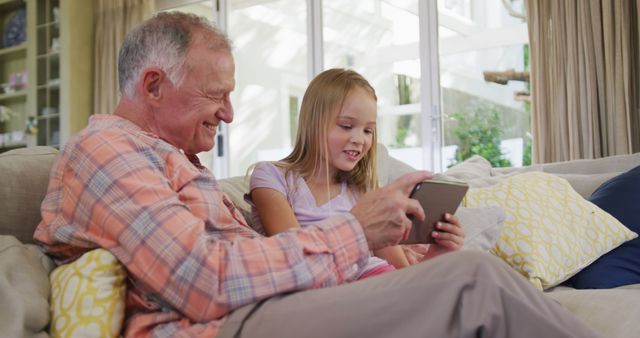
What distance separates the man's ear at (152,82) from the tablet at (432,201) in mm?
540

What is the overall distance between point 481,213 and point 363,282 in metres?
1.02

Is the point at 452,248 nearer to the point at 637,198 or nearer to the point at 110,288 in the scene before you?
the point at 110,288

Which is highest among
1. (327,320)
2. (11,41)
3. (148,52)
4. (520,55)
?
(11,41)

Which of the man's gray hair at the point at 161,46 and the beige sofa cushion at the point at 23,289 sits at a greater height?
the man's gray hair at the point at 161,46

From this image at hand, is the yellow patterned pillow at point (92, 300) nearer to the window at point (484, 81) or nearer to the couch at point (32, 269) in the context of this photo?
the couch at point (32, 269)

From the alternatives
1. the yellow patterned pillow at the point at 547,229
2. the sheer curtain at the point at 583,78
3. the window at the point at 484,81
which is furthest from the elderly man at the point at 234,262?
the window at the point at 484,81

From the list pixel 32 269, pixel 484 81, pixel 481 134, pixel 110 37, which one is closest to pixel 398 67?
pixel 484 81

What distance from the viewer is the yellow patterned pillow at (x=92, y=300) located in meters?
1.02

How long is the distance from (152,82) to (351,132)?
1.86 ft

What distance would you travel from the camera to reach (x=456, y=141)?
4707mm

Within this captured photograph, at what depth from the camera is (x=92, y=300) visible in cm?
→ 103

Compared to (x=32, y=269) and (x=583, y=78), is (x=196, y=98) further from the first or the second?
(x=583, y=78)

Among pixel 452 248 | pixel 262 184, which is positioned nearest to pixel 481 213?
pixel 452 248

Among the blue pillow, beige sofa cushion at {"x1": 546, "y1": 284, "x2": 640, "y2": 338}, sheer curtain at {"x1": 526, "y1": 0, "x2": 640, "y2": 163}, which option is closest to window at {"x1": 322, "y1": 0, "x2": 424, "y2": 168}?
sheer curtain at {"x1": 526, "y1": 0, "x2": 640, "y2": 163}
